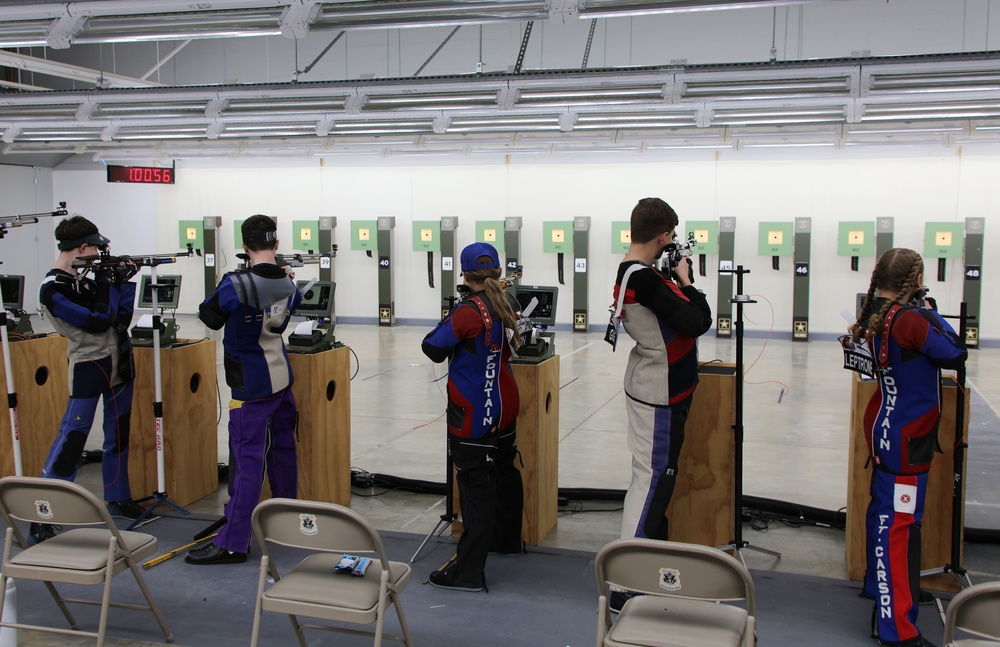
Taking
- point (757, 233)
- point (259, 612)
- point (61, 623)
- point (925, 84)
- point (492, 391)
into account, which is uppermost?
point (925, 84)

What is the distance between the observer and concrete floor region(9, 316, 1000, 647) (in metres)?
4.26

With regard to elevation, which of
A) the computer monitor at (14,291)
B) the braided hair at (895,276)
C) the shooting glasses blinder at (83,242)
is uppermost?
the shooting glasses blinder at (83,242)

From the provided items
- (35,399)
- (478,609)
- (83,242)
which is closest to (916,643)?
(478,609)

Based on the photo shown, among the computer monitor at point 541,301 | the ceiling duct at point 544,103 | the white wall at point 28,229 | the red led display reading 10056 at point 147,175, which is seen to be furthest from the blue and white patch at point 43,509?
the white wall at point 28,229

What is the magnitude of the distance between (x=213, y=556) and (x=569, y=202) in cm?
1005

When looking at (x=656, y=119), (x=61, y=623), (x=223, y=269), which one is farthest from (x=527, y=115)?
(x=223, y=269)

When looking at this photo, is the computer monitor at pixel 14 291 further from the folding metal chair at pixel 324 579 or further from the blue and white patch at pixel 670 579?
the blue and white patch at pixel 670 579

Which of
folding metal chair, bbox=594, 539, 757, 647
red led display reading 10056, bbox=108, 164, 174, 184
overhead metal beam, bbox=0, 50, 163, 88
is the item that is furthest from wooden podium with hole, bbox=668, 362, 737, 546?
red led display reading 10056, bbox=108, 164, 174, 184

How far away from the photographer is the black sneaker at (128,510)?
445 centimetres

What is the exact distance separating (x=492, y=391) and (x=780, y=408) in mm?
4747

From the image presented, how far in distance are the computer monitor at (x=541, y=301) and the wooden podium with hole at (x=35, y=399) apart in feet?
9.92

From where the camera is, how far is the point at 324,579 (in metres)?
2.79

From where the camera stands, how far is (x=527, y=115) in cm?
756

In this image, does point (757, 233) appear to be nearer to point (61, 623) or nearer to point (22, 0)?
point (22, 0)
